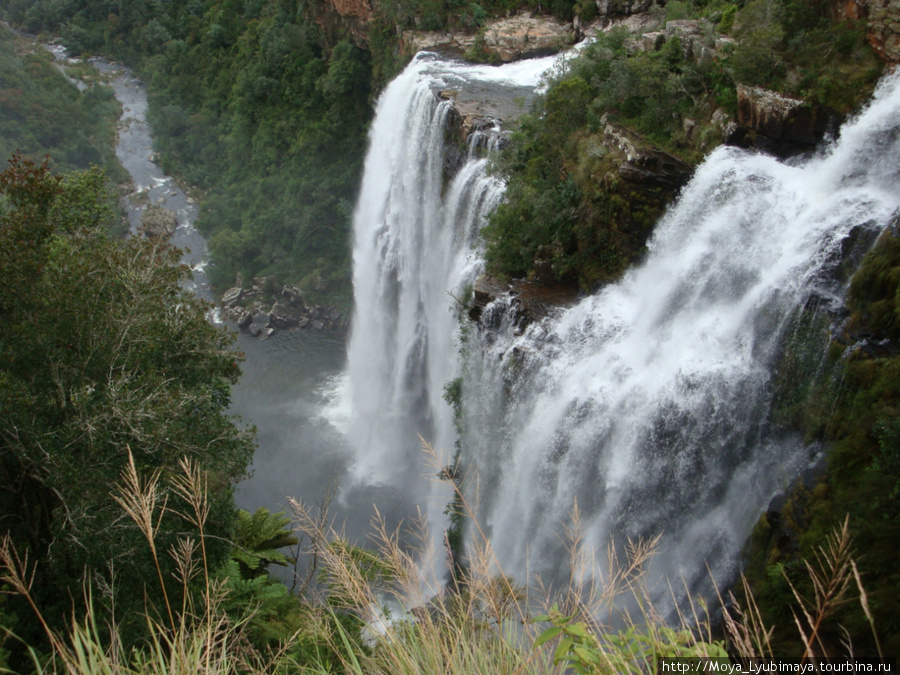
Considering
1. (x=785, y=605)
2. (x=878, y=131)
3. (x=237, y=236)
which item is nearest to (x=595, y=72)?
(x=878, y=131)

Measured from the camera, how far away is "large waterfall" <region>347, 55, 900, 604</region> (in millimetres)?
9773

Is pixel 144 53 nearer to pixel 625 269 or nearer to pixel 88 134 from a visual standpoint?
pixel 88 134

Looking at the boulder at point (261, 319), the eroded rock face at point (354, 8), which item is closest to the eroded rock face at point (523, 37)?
the eroded rock face at point (354, 8)

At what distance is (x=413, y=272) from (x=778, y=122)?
1316 cm

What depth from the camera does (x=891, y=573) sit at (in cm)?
692

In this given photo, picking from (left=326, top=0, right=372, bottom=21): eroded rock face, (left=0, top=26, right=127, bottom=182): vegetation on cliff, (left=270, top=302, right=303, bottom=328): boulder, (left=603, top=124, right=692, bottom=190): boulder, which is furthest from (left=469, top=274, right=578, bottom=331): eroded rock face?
(left=0, top=26, right=127, bottom=182): vegetation on cliff

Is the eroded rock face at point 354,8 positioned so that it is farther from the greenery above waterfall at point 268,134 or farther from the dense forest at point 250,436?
the dense forest at point 250,436

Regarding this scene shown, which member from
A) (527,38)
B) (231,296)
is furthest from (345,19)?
(231,296)

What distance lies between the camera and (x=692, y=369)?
1045 centimetres

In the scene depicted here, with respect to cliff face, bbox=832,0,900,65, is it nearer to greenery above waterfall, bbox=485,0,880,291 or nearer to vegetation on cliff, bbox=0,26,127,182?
greenery above waterfall, bbox=485,0,880,291

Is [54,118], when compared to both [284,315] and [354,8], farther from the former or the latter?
[284,315]

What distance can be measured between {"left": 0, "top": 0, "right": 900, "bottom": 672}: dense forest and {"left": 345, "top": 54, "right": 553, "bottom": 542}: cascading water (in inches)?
146

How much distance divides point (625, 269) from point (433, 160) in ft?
30.4

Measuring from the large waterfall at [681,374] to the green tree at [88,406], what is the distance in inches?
211
